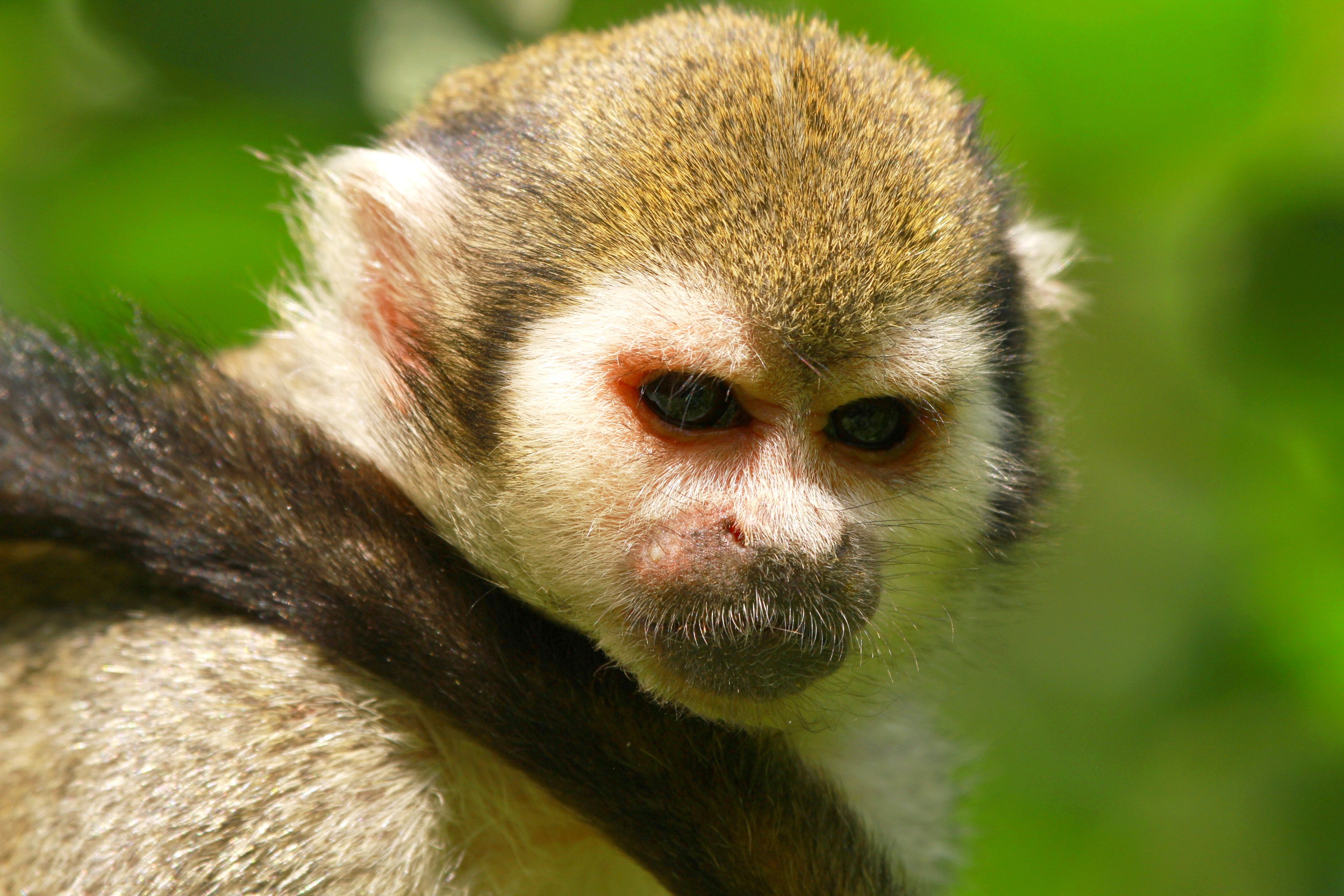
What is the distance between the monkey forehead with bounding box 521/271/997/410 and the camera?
9.32 feet

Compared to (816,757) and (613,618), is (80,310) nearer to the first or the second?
(613,618)

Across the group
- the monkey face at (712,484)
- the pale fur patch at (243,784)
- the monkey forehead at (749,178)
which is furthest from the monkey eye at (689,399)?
the pale fur patch at (243,784)

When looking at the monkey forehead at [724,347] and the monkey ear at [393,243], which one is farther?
the monkey ear at [393,243]

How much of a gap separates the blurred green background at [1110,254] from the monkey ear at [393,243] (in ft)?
1.35

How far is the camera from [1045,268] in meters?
4.03

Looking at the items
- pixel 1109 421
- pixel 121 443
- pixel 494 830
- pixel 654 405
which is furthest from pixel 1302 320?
pixel 121 443

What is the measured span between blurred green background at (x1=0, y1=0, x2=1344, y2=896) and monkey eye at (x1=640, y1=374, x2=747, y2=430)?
1412 mm

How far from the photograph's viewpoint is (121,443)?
3.09 m

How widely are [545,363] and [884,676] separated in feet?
4.25

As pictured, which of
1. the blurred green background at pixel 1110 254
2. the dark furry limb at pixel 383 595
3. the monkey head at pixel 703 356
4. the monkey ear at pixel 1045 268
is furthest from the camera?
the blurred green background at pixel 1110 254

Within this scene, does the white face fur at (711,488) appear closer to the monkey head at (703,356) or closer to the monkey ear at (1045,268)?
the monkey head at (703,356)

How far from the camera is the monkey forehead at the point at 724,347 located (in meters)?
2.84

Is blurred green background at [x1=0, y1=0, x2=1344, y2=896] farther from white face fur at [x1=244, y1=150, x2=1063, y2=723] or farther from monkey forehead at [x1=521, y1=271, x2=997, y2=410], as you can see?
monkey forehead at [x1=521, y1=271, x2=997, y2=410]

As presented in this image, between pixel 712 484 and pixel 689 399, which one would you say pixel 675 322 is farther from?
pixel 712 484
